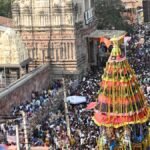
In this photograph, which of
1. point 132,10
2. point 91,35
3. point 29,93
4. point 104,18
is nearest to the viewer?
point 29,93

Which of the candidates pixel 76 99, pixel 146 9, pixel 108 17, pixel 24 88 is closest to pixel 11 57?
pixel 24 88

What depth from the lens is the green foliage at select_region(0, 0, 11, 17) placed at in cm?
5391

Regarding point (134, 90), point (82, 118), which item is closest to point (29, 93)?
point (82, 118)

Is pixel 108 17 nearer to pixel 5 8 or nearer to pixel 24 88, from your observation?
pixel 5 8

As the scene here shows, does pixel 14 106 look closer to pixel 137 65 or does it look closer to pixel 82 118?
pixel 82 118

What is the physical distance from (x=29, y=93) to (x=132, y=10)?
92.4ft

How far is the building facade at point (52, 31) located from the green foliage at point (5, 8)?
14.4 m

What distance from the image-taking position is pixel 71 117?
30578 millimetres

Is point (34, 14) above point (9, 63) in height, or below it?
above

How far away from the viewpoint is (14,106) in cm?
3186

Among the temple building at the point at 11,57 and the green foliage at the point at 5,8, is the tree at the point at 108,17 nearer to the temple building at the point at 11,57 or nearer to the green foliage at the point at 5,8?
the green foliage at the point at 5,8

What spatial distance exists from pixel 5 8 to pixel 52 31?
652 inches

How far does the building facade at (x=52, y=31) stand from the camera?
38.9 m

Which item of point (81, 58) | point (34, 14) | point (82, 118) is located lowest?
point (82, 118)
